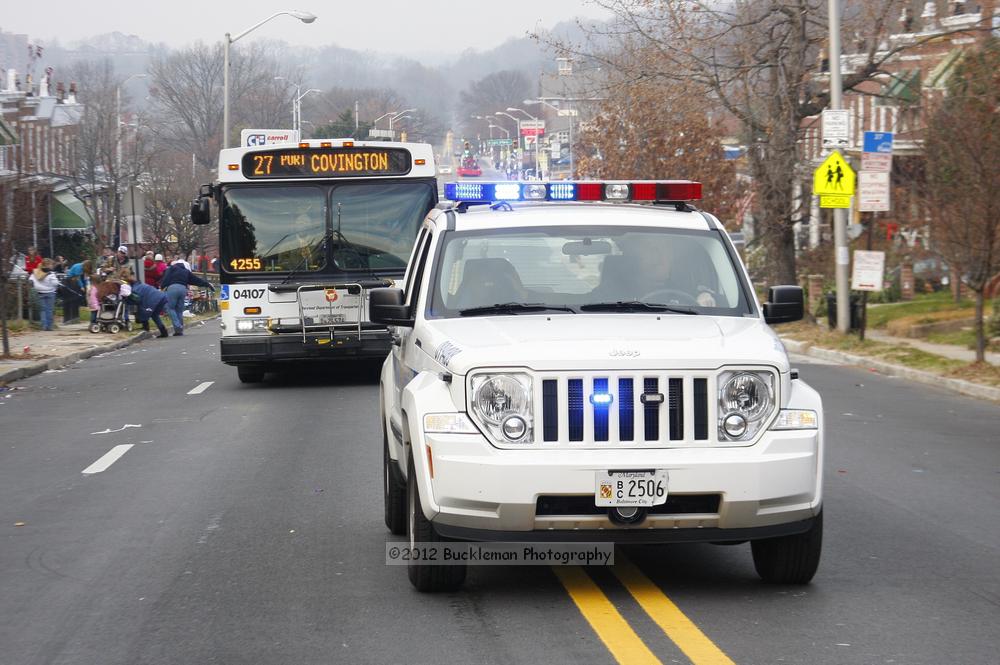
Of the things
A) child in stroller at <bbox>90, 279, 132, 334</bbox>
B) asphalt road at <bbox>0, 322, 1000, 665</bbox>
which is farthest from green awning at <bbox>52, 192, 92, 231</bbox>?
asphalt road at <bbox>0, 322, 1000, 665</bbox>

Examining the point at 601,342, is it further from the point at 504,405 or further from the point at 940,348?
the point at 940,348

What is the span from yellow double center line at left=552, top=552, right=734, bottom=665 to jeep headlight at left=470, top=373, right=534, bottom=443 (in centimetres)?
89

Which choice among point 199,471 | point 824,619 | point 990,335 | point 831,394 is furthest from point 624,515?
point 990,335

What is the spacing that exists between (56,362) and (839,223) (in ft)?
45.8

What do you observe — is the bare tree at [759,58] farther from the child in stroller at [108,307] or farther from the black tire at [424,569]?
the black tire at [424,569]

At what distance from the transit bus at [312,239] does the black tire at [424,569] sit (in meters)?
11.2

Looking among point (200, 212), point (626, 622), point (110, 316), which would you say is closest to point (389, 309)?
point (626, 622)

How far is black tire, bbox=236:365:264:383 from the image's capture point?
19.2 meters

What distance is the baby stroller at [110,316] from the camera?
3254 centimetres

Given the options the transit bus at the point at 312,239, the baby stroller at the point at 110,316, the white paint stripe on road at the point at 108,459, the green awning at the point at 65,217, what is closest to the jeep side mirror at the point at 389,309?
the white paint stripe on road at the point at 108,459

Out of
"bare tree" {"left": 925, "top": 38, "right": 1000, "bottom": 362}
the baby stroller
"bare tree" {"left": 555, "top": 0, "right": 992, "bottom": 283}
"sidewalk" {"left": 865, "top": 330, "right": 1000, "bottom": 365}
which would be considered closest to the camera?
"bare tree" {"left": 925, "top": 38, "right": 1000, "bottom": 362}

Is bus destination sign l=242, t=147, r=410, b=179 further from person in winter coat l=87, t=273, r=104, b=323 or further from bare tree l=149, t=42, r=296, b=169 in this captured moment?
bare tree l=149, t=42, r=296, b=169

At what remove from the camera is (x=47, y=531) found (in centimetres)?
898

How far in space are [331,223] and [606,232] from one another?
1091cm
